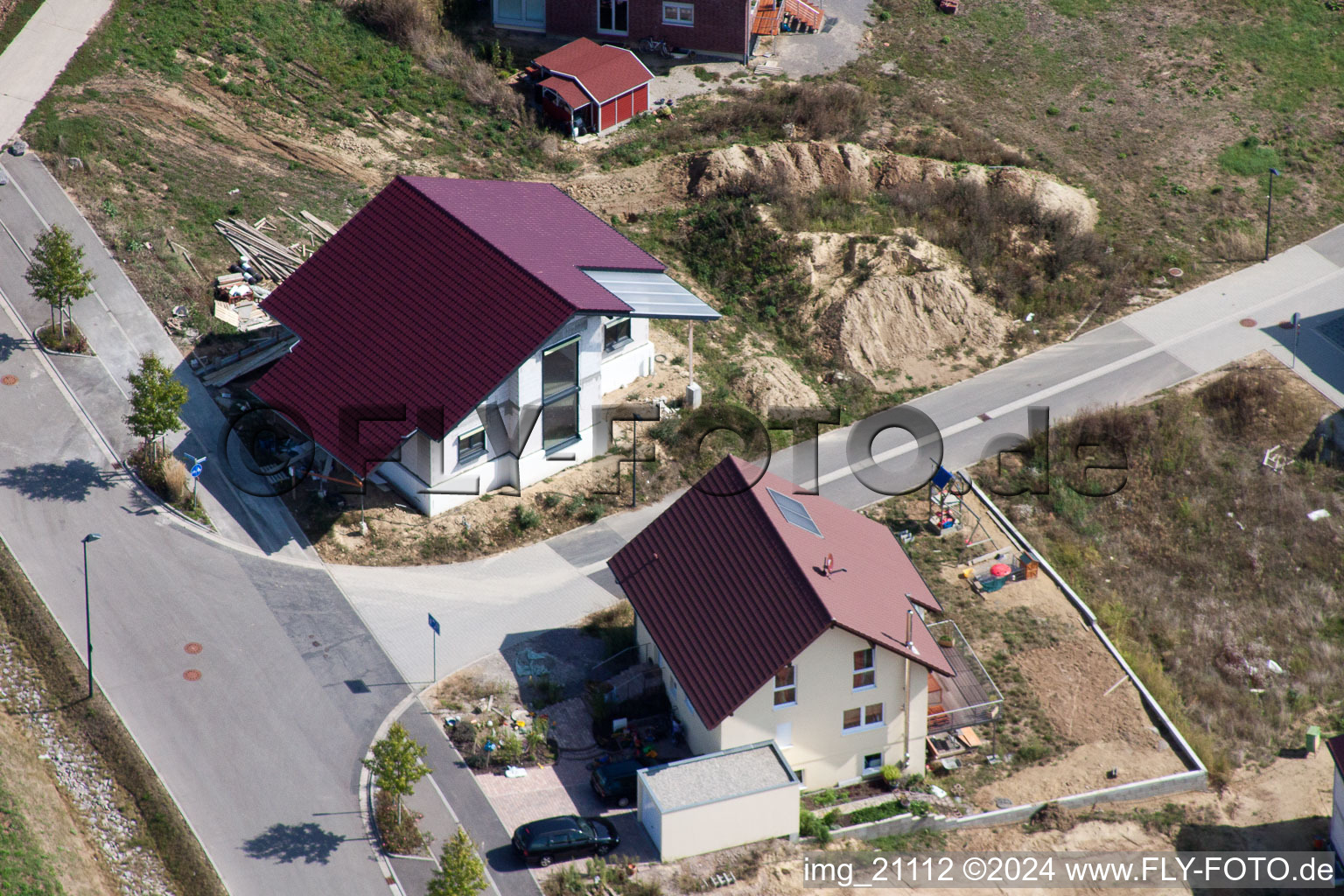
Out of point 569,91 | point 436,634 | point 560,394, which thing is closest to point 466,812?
point 436,634

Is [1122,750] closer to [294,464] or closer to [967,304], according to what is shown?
[967,304]

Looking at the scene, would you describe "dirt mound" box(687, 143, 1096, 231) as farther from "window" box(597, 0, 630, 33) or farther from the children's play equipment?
the children's play equipment

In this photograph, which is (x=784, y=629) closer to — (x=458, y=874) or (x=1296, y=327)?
(x=458, y=874)

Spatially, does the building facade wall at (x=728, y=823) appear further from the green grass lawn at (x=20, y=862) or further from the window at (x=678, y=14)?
the window at (x=678, y=14)

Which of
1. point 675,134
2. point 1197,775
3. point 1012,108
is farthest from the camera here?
point 1012,108

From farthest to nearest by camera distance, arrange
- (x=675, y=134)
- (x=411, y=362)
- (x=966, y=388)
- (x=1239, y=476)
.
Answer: (x=675, y=134) < (x=966, y=388) < (x=1239, y=476) < (x=411, y=362)

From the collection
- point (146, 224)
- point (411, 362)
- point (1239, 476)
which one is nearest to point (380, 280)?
point (411, 362)

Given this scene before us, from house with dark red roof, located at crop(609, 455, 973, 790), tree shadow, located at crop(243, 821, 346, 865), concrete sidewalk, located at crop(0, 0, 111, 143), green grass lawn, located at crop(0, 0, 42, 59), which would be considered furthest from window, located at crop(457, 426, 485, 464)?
green grass lawn, located at crop(0, 0, 42, 59)
